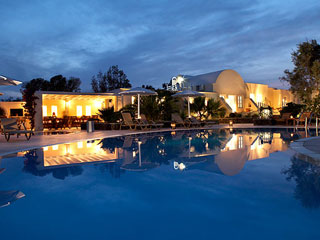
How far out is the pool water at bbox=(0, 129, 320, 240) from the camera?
2324mm

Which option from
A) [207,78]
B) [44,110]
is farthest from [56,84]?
[207,78]

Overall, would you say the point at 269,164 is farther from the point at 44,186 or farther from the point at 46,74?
the point at 46,74

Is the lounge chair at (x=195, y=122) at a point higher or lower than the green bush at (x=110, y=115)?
lower

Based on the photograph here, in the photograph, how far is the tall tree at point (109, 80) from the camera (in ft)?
131

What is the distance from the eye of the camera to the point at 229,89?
2820 cm

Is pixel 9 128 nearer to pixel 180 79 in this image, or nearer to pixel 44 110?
pixel 44 110

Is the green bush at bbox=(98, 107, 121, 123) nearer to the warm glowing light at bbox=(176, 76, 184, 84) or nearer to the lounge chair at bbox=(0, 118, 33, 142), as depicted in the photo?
the lounge chair at bbox=(0, 118, 33, 142)

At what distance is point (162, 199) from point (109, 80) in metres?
38.5

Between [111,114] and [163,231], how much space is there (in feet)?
48.1

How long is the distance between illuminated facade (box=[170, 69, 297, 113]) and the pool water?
21.3 metres

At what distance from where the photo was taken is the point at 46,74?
133ft

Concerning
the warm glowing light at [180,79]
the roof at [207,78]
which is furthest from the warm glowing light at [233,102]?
the warm glowing light at [180,79]

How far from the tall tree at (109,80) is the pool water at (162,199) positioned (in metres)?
35.5

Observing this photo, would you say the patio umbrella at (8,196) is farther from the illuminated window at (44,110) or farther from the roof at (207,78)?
the roof at (207,78)
